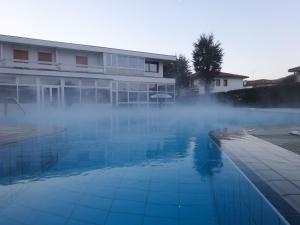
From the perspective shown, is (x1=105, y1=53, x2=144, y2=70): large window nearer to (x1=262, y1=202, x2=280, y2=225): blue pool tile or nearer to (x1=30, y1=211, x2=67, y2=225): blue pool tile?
(x1=30, y1=211, x2=67, y2=225): blue pool tile

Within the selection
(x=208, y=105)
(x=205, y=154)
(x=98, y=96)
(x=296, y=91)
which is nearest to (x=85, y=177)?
(x=205, y=154)

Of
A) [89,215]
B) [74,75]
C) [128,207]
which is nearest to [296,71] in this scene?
[74,75]

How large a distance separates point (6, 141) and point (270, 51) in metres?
22.5

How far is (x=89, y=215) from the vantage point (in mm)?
3791

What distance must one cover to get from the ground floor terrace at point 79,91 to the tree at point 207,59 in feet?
26.5

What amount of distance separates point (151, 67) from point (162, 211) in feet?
93.0

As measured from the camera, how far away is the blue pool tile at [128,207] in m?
3.92

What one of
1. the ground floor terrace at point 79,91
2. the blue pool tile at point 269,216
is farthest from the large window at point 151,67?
the blue pool tile at point 269,216

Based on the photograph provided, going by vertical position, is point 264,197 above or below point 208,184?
above

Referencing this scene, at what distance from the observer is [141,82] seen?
92.5 feet

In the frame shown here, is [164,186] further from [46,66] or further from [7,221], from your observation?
[46,66]

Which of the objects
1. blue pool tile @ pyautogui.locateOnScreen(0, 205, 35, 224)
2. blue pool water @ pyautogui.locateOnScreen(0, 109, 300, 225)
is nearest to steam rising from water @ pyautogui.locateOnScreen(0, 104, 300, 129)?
blue pool water @ pyautogui.locateOnScreen(0, 109, 300, 225)

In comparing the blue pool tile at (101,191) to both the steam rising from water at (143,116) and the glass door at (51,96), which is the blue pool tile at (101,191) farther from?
the glass door at (51,96)

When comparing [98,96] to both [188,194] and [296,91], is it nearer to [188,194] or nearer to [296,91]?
[296,91]
